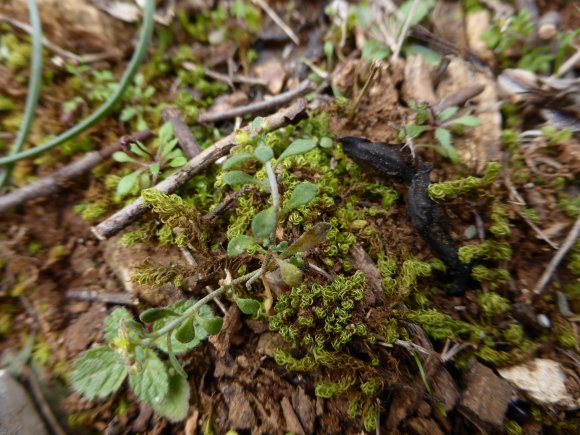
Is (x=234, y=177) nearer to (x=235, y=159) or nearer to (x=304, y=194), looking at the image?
(x=235, y=159)

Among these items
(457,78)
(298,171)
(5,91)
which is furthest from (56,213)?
(457,78)

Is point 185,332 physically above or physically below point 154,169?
below

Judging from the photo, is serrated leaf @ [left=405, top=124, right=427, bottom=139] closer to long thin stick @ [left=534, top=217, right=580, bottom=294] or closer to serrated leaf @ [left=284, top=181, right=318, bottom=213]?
serrated leaf @ [left=284, top=181, right=318, bottom=213]

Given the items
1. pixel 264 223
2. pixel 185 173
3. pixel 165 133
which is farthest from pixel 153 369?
pixel 165 133

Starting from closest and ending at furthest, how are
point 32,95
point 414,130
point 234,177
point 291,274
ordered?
1. point 291,274
2. point 234,177
3. point 414,130
4. point 32,95

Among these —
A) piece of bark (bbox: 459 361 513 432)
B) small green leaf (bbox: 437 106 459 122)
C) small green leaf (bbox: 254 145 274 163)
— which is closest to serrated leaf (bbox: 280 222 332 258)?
small green leaf (bbox: 254 145 274 163)

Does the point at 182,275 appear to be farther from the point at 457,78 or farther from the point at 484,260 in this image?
the point at 457,78
